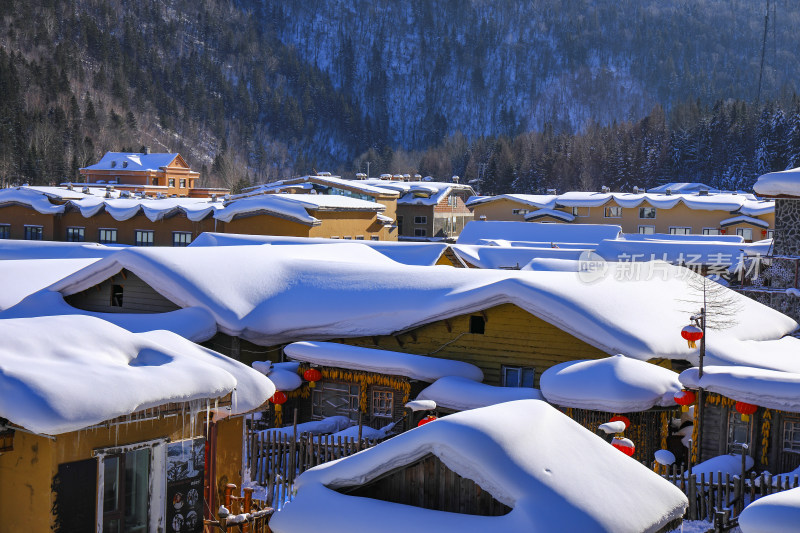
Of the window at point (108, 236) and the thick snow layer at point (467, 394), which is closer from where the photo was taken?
the thick snow layer at point (467, 394)

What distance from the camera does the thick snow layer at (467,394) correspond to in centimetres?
1698

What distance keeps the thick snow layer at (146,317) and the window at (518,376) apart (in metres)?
6.51

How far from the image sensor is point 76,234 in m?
49.8

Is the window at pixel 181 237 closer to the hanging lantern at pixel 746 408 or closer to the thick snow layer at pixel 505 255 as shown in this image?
the thick snow layer at pixel 505 255

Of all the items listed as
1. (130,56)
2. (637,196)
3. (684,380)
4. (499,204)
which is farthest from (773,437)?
(130,56)

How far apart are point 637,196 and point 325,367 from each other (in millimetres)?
46923

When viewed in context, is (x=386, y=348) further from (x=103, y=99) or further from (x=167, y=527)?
(x=103, y=99)

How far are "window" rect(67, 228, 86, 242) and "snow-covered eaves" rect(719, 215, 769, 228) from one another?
3942cm

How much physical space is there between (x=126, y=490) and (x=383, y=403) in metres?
9.60

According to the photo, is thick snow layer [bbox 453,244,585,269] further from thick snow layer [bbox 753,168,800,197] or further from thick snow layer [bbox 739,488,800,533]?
thick snow layer [bbox 739,488,800,533]

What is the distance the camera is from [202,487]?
416 inches

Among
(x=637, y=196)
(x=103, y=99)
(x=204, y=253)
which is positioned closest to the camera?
(x=204, y=253)

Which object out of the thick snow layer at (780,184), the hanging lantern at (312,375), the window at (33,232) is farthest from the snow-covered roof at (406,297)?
the window at (33,232)

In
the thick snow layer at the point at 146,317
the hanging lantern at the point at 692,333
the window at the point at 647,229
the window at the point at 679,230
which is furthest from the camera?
the window at the point at 647,229
